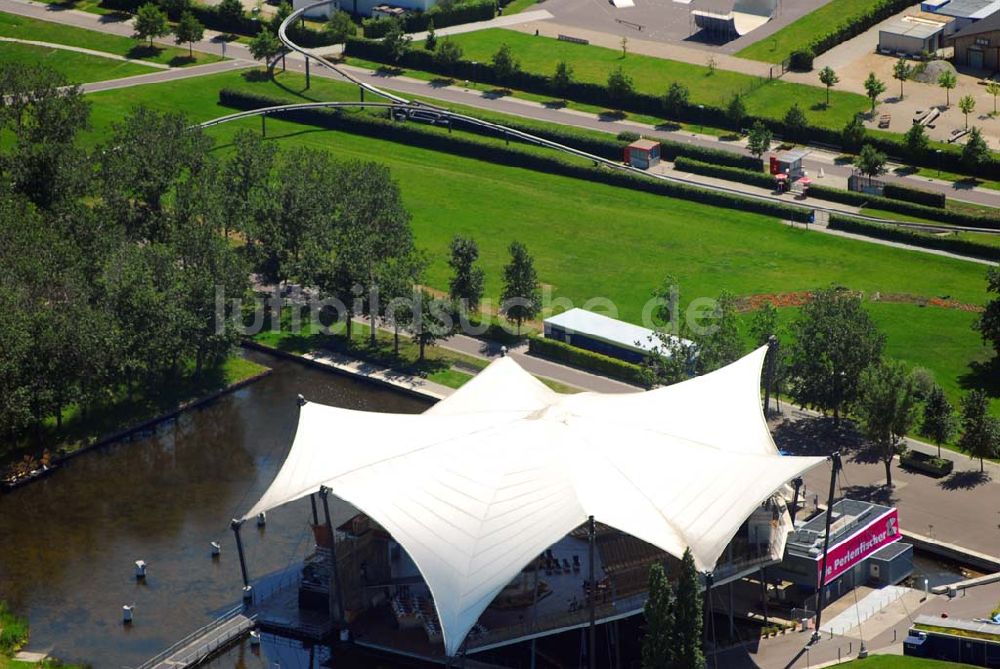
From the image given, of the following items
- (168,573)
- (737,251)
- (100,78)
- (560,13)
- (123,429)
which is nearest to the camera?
(168,573)

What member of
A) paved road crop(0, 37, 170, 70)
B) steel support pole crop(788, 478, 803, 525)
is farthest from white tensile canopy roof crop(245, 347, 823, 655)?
paved road crop(0, 37, 170, 70)

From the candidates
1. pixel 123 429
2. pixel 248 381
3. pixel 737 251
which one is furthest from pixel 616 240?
pixel 123 429

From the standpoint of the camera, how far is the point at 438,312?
119 m

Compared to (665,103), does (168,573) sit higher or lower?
lower

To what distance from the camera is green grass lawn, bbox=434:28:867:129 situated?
15738 centimetres

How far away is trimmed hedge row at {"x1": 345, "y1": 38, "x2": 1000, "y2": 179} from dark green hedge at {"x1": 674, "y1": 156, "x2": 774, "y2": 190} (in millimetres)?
9090

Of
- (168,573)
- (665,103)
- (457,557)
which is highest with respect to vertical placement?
(665,103)

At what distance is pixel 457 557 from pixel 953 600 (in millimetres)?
28331

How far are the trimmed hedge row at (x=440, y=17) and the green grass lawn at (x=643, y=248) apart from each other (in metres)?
25.5

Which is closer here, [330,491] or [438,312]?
[330,491]

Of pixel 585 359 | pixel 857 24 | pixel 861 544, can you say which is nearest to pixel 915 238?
pixel 585 359

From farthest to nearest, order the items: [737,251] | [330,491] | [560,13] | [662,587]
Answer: [560,13] < [737,251] < [330,491] < [662,587]

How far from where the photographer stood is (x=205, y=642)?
88.5m

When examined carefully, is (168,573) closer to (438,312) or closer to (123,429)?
(123,429)
